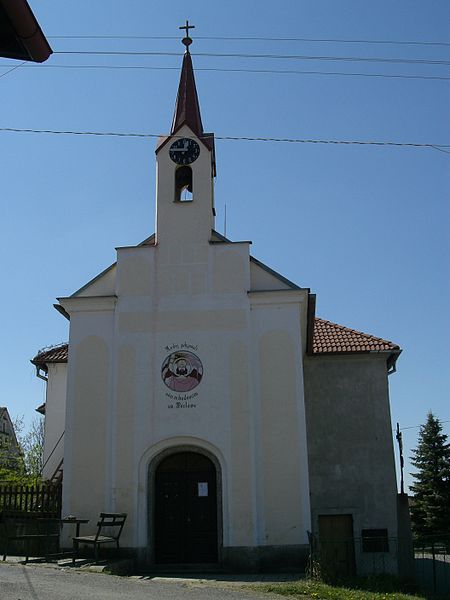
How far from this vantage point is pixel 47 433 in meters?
26.8

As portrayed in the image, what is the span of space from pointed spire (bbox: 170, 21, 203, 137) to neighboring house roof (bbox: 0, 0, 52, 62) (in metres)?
16.3

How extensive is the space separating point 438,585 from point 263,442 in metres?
6.18

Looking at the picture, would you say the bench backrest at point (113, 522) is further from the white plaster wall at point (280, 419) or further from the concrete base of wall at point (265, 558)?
the white plaster wall at point (280, 419)

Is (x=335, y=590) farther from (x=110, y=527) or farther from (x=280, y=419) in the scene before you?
(x=110, y=527)

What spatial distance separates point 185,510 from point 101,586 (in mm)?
6691

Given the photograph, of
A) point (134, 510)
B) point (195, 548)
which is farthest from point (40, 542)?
point (195, 548)

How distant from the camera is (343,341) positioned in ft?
78.3

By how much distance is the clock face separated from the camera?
2128cm

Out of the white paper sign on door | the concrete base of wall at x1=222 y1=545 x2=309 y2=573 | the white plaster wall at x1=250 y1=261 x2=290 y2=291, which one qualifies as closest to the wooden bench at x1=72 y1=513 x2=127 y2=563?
the white paper sign on door

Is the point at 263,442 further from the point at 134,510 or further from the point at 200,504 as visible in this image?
the point at 134,510

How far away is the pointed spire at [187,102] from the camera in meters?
22.2

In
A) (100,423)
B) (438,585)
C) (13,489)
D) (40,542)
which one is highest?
(100,423)

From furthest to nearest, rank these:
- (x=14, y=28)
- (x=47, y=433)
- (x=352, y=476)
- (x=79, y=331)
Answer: (x=47, y=433) → (x=352, y=476) → (x=79, y=331) → (x=14, y=28)

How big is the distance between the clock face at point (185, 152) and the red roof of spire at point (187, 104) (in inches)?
19.8
